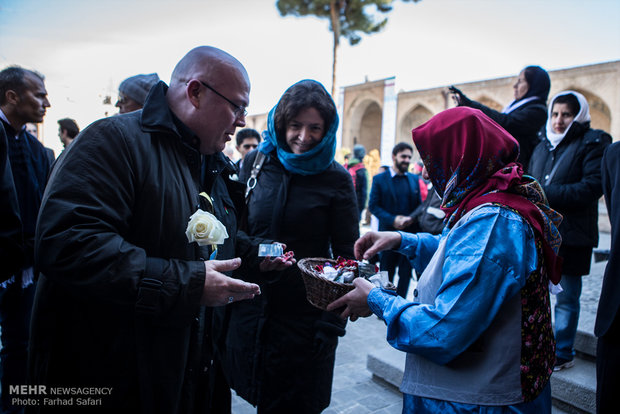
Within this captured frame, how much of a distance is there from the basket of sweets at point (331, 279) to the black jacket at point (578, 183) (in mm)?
2237

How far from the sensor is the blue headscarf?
2535mm

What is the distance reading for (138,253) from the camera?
4.42ft

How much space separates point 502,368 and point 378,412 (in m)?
2.36

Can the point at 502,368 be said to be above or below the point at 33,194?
below

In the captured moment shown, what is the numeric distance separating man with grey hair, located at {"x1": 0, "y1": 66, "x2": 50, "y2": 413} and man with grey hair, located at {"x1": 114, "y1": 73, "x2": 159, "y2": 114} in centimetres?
74

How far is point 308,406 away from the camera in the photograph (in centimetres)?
243

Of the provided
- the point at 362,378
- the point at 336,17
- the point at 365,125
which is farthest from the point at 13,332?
the point at 365,125

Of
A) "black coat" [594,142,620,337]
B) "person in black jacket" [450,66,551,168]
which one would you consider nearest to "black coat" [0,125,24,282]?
"black coat" [594,142,620,337]

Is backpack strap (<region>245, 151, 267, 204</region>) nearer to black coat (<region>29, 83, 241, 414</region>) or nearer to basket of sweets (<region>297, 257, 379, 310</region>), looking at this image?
basket of sweets (<region>297, 257, 379, 310</region>)

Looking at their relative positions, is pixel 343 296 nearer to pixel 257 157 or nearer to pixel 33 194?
pixel 257 157

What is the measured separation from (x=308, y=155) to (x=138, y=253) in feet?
4.61

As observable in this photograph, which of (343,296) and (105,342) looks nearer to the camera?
(105,342)

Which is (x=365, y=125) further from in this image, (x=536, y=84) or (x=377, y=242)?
(x=377, y=242)

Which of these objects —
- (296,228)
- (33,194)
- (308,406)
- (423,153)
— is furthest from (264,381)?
(33,194)
